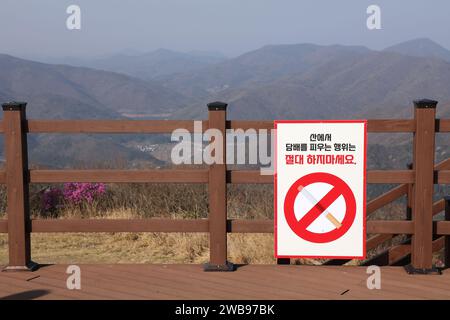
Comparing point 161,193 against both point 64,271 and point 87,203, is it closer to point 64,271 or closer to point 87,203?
point 87,203

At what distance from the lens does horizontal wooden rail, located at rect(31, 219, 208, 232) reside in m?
6.13

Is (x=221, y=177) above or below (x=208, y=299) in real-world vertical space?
above

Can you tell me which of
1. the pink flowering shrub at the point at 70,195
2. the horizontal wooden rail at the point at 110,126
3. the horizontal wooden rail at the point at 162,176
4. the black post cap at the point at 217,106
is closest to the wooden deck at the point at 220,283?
the horizontal wooden rail at the point at 162,176

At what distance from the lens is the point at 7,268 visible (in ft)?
20.3

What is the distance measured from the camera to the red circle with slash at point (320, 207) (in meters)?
5.95

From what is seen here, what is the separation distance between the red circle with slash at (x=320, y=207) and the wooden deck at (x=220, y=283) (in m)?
0.33

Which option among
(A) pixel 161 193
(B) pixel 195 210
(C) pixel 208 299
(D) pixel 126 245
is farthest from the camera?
(A) pixel 161 193

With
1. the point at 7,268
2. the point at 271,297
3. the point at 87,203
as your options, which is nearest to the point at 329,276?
the point at 271,297

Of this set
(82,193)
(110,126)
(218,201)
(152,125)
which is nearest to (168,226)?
(218,201)

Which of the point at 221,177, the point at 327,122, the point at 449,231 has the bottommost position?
the point at 449,231

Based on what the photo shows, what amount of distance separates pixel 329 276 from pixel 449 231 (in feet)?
3.67

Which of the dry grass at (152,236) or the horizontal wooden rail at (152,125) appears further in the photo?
the dry grass at (152,236)

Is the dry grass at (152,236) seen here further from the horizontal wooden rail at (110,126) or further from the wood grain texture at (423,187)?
the horizontal wooden rail at (110,126)

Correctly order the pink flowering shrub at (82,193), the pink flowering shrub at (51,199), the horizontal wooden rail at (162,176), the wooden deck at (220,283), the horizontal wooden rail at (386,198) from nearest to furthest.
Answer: the wooden deck at (220,283)
the horizontal wooden rail at (162,176)
the horizontal wooden rail at (386,198)
the pink flowering shrub at (51,199)
the pink flowering shrub at (82,193)
